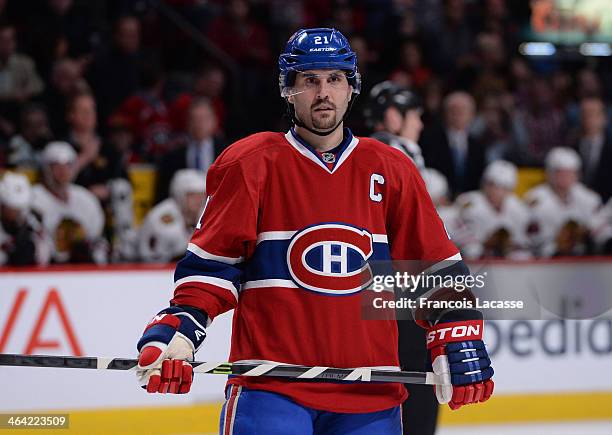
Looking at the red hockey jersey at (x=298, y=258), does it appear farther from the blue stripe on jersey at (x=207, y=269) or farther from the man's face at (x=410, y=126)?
the man's face at (x=410, y=126)

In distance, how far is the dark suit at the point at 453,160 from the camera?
7.62 m

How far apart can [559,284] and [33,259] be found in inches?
97.0

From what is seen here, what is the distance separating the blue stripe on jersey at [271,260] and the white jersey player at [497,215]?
4.40m

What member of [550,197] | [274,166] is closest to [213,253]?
[274,166]

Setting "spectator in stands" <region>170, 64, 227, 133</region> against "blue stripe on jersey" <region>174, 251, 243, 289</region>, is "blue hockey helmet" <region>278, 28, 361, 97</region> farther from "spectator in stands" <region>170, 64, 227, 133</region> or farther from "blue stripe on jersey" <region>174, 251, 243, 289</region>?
"spectator in stands" <region>170, 64, 227, 133</region>

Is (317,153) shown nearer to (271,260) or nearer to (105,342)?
(271,260)

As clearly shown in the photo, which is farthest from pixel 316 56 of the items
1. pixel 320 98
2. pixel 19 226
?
pixel 19 226

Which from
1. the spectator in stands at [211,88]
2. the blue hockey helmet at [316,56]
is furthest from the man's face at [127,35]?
the blue hockey helmet at [316,56]

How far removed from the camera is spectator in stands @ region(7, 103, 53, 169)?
6711 mm

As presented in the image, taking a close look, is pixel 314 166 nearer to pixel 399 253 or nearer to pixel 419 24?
pixel 399 253

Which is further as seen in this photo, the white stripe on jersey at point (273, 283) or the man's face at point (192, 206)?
the man's face at point (192, 206)

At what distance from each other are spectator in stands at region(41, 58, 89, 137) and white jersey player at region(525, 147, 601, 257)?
281 centimetres

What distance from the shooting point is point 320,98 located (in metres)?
2.75

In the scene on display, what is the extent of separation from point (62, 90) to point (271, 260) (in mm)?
4828
